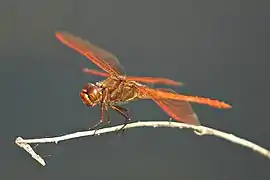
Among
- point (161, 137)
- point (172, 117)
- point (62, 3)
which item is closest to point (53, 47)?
point (62, 3)

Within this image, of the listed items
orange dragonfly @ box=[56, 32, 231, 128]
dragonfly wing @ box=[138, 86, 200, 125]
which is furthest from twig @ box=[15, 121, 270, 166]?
orange dragonfly @ box=[56, 32, 231, 128]

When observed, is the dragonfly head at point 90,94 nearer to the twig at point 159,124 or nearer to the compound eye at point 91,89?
the compound eye at point 91,89

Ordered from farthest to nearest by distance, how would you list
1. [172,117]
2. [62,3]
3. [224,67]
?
[62,3] < [224,67] < [172,117]

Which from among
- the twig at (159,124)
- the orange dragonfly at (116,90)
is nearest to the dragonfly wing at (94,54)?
the orange dragonfly at (116,90)

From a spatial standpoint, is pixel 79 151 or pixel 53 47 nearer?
pixel 79 151

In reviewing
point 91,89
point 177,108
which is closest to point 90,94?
point 91,89

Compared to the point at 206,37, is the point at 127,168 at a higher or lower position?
lower

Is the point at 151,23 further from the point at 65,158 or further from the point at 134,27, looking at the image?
the point at 65,158

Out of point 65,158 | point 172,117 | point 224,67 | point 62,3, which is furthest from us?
point 62,3

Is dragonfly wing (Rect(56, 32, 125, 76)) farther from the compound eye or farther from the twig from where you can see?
the twig

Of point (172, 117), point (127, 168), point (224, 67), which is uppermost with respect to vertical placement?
point (172, 117)
